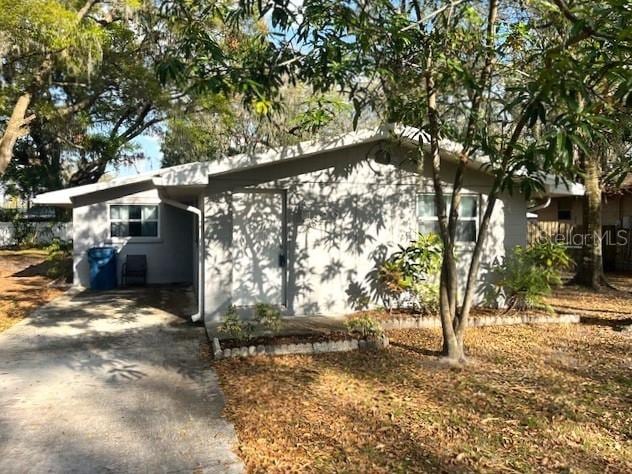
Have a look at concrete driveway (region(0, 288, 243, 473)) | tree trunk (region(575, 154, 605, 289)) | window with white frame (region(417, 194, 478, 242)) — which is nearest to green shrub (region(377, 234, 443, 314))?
window with white frame (region(417, 194, 478, 242))

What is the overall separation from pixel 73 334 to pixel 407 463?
6.07 meters

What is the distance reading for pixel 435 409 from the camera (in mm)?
4527

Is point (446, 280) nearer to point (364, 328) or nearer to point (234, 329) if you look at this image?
point (364, 328)

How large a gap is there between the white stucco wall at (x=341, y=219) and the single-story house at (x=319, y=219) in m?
0.02

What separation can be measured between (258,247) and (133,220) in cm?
642

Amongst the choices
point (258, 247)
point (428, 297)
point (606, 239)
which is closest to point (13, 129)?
point (258, 247)

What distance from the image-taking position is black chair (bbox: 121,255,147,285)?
1298 cm

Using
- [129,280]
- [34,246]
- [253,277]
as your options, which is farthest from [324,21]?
[34,246]

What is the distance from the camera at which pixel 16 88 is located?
43.0ft

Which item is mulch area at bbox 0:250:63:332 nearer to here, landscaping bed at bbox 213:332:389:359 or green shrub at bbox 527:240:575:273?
landscaping bed at bbox 213:332:389:359

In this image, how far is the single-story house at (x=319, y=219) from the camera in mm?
7855

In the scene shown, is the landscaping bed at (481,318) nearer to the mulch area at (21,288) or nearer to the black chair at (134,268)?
the mulch area at (21,288)

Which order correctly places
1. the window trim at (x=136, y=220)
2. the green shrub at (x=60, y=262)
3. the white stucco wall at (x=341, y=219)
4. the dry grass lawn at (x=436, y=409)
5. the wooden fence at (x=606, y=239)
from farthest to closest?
the wooden fence at (x=606, y=239), the green shrub at (x=60, y=262), the window trim at (x=136, y=220), the white stucco wall at (x=341, y=219), the dry grass lawn at (x=436, y=409)

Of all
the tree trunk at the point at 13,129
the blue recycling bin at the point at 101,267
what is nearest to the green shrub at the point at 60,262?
the blue recycling bin at the point at 101,267
